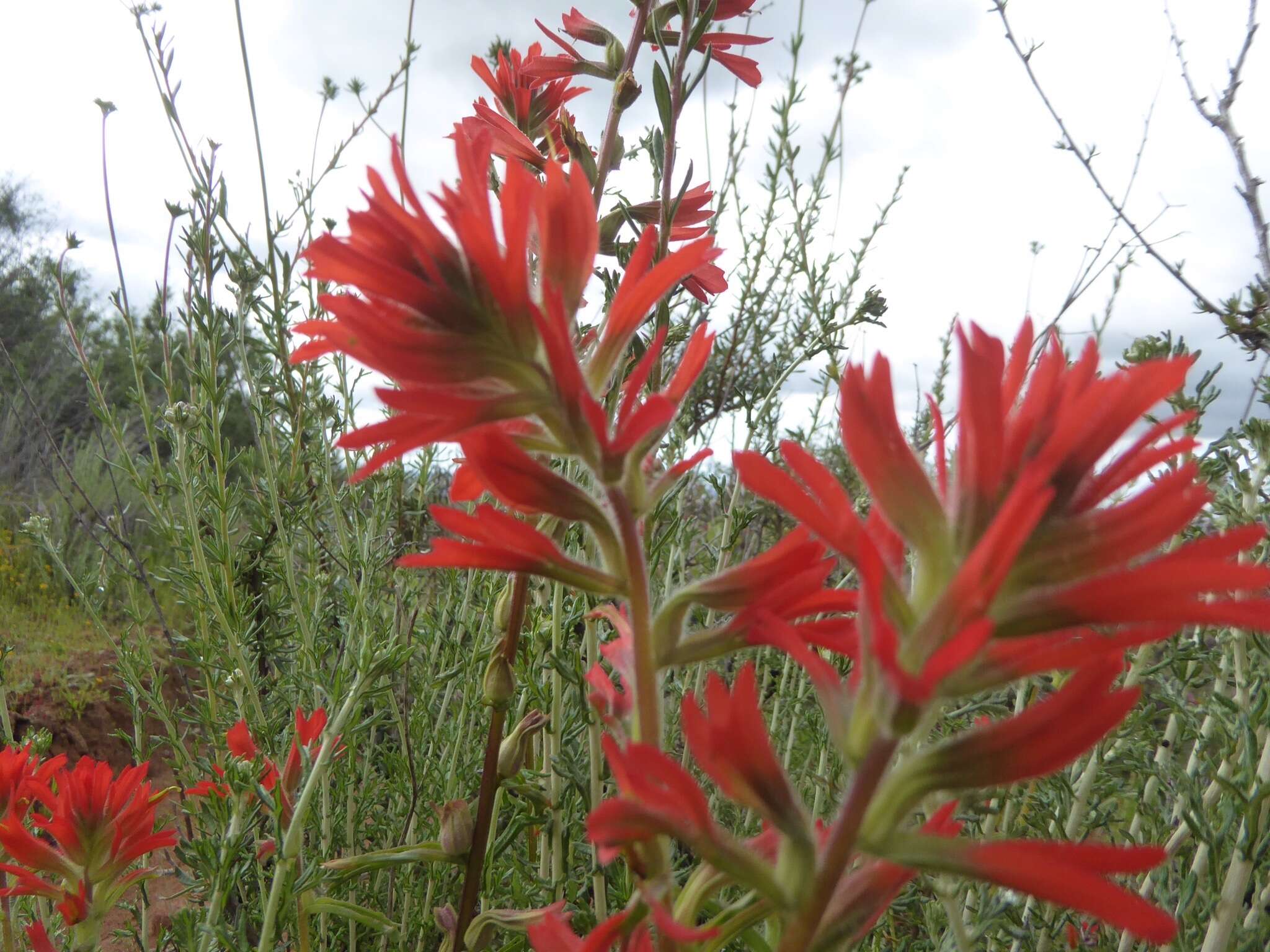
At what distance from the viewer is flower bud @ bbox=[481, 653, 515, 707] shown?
0.79m

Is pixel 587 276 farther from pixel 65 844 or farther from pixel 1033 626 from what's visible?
pixel 65 844

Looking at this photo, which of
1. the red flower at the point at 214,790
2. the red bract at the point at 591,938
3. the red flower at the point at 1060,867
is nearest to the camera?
the red flower at the point at 1060,867

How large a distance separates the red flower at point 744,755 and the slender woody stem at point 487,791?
42 cm

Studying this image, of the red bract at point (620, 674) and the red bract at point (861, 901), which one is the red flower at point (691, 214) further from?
the red bract at point (861, 901)

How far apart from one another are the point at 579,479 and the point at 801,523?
0.90 m

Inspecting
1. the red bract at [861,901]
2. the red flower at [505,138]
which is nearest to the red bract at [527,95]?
the red flower at [505,138]

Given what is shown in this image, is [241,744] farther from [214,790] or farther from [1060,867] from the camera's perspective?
[1060,867]

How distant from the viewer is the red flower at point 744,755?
355mm

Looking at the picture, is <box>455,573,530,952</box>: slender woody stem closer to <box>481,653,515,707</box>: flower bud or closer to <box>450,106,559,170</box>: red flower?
<box>481,653,515,707</box>: flower bud

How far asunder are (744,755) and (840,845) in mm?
55

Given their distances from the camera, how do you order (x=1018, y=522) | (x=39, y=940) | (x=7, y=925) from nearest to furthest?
1. (x=1018, y=522)
2. (x=39, y=940)
3. (x=7, y=925)

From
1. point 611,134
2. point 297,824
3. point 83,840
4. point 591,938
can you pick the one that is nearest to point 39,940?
point 83,840

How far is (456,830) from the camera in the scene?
0.78m

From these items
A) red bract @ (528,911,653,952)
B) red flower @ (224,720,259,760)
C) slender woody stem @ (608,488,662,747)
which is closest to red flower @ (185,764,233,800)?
red flower @ (224,720,259,760)
